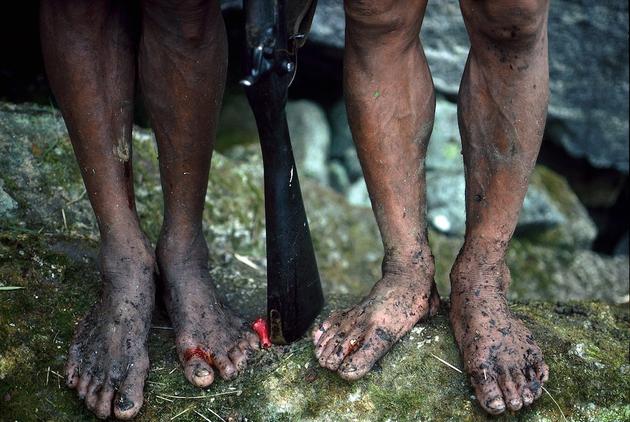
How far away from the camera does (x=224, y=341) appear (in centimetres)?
235

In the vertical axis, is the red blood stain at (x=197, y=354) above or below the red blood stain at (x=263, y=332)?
above

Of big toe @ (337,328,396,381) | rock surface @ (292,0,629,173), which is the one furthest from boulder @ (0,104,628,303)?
big toe @ (337,328,396,381)

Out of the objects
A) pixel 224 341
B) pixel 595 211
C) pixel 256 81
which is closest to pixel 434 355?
pixel 224 341

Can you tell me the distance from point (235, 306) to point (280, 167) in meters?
0.66

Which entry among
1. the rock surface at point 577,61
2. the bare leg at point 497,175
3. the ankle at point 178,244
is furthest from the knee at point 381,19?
the rock surface at point 577,61

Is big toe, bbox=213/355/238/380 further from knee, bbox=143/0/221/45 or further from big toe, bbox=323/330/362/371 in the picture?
knee, bbox=143/0/221/45

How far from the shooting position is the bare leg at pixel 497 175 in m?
2.09

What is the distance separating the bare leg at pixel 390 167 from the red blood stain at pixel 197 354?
310 mm

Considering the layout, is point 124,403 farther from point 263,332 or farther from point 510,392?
point 510,392

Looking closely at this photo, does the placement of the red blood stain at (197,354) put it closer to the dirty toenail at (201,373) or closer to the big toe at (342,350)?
the dirty toenail at (201,373)

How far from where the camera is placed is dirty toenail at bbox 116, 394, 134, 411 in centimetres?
214

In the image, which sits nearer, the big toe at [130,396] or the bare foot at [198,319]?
the big toe at [130,396]

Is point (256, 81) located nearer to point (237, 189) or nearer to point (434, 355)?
point (434, 355)

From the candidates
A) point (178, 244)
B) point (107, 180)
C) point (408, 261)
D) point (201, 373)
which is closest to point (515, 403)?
point (408, 261)
